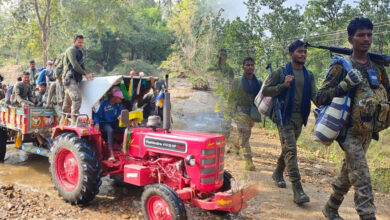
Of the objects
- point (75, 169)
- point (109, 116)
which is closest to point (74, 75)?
point (109, 116)

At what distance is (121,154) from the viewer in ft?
15.4

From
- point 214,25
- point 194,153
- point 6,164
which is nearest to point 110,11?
point 214,25

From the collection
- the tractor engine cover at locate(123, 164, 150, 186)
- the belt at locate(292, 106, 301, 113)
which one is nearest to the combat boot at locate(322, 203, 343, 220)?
the belt at locate(292, 106, 301, 113)

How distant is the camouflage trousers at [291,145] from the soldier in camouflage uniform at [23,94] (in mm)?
5345

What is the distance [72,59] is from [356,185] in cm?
482

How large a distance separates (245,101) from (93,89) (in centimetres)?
274

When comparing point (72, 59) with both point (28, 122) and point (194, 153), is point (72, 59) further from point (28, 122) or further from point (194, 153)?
point (194, 153)

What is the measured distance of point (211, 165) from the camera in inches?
144

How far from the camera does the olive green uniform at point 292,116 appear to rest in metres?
4.35

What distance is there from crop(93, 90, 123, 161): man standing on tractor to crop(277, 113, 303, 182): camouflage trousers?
8.20ft

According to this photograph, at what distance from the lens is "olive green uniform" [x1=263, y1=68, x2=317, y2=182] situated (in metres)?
4.35

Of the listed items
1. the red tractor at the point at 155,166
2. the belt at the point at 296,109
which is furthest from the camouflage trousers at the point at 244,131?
the red tractor at the point at 155,166

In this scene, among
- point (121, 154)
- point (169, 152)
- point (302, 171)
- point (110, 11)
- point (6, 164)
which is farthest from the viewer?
point (110, 11)

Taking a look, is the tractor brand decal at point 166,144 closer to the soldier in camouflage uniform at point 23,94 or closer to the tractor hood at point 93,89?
the tractor hood at point 93,89
